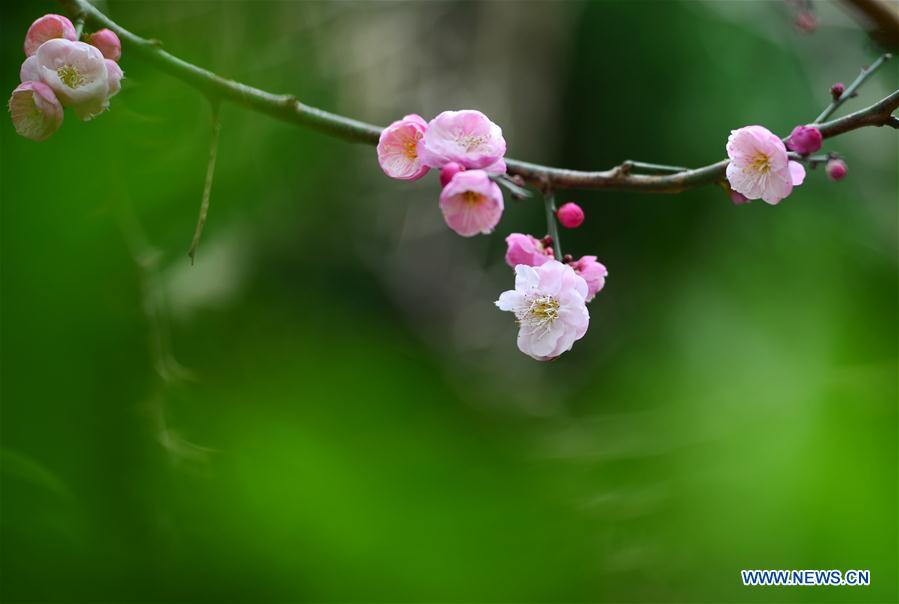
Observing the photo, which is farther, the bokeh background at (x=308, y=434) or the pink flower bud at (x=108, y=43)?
the pink flower bud at (x=108, y=43)

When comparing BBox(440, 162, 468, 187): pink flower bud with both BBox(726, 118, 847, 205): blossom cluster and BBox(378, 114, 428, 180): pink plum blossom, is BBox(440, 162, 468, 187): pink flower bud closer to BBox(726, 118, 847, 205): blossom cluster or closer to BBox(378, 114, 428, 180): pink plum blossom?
BBox(378, 114, 428, 180): pink plum blossom

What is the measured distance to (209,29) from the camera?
123 cm

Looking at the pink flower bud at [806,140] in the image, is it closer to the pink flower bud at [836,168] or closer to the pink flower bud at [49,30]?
the pink flower bud at [836,168]

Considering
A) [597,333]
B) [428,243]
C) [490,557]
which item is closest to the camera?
[490,557]

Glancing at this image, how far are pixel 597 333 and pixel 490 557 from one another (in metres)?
1.62

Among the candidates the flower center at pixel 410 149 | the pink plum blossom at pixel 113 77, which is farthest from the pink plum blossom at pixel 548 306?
the pink plum blossom at pixel 113 77

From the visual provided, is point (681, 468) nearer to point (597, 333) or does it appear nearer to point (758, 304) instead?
point (758, 304)

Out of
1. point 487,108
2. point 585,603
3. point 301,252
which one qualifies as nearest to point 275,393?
point 585,603

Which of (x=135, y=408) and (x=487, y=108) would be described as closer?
(x=135, y=408)

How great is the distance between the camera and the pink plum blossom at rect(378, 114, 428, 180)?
495mm

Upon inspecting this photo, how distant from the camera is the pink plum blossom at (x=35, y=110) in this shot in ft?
1.61

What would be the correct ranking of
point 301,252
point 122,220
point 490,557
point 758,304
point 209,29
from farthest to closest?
point 301,252, point 758,304, point 209,29, point 122,220, point 490,557

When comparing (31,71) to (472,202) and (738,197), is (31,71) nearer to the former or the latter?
(472,202)

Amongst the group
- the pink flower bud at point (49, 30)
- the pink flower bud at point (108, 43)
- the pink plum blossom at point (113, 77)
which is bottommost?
the pink plum blossom at point (113, 77)
